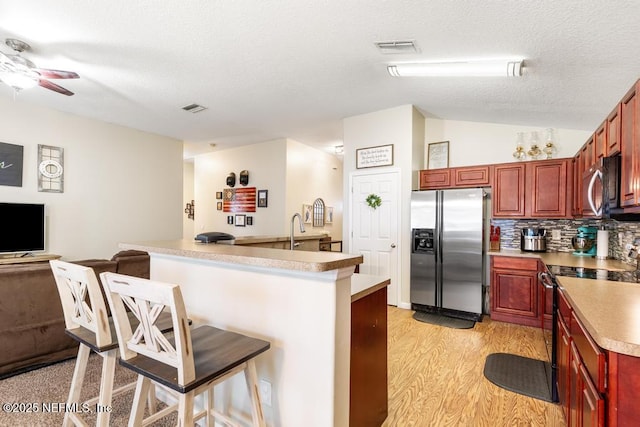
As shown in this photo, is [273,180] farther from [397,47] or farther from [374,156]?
[397,47]

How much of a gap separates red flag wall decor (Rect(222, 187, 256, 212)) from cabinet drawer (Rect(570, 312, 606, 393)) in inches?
227

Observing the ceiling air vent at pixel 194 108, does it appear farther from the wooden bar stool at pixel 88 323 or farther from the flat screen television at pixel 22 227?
the wooden bar stool at pixel 88 323

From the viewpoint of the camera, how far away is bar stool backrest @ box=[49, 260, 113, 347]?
135 centimetres

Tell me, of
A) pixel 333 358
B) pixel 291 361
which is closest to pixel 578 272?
pixel 333 358

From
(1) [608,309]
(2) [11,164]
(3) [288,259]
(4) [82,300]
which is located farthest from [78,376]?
(2) [11,164]

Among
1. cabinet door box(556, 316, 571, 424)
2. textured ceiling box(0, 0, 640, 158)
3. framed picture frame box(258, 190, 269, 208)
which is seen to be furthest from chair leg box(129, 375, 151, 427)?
framed picture frame box(258, 190, 269, 208)

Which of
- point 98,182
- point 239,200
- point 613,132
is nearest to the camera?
point 613,132

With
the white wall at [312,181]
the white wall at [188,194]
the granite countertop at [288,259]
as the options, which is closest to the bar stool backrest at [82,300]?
the granite countertop at [288,259]

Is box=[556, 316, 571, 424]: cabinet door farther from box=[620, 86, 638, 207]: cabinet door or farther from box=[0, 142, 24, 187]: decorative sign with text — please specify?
box=[0, 142, 24, 187]: decorative sign with text

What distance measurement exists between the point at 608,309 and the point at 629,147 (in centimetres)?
115

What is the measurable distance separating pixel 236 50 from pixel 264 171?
372cm

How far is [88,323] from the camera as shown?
57.7 inches

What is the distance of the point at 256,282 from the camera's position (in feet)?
5.16

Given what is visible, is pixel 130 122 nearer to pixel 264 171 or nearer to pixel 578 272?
pixel 264 171
